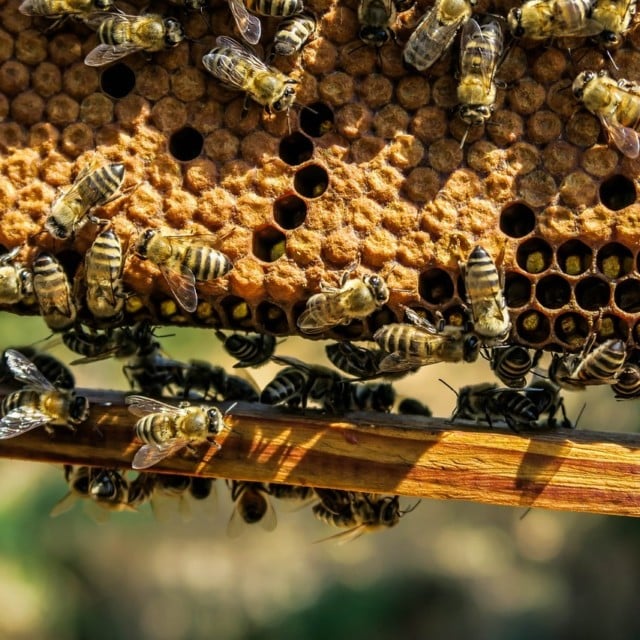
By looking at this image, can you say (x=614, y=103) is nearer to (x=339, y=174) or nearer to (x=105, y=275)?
(x=339, y=174)

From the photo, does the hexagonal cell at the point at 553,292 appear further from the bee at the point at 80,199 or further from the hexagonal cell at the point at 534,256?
the bee at the point at 80,199

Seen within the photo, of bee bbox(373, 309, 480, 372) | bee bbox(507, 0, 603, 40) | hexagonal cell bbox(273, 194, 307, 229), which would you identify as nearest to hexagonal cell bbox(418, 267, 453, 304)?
bee bbox(373, 309, 480, 372)

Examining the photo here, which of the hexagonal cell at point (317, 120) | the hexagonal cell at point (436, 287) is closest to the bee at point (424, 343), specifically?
the hexagonal cell at point (436, 287)

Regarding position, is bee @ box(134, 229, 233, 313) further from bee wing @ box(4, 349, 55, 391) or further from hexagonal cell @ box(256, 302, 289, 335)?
bee wing @ box(4, 349, 55, 391)

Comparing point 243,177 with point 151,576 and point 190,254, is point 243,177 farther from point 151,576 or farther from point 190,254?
point 151,576

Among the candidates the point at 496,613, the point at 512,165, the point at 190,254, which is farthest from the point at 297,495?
the point at 496,613

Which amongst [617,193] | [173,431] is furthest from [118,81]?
[617,193]
